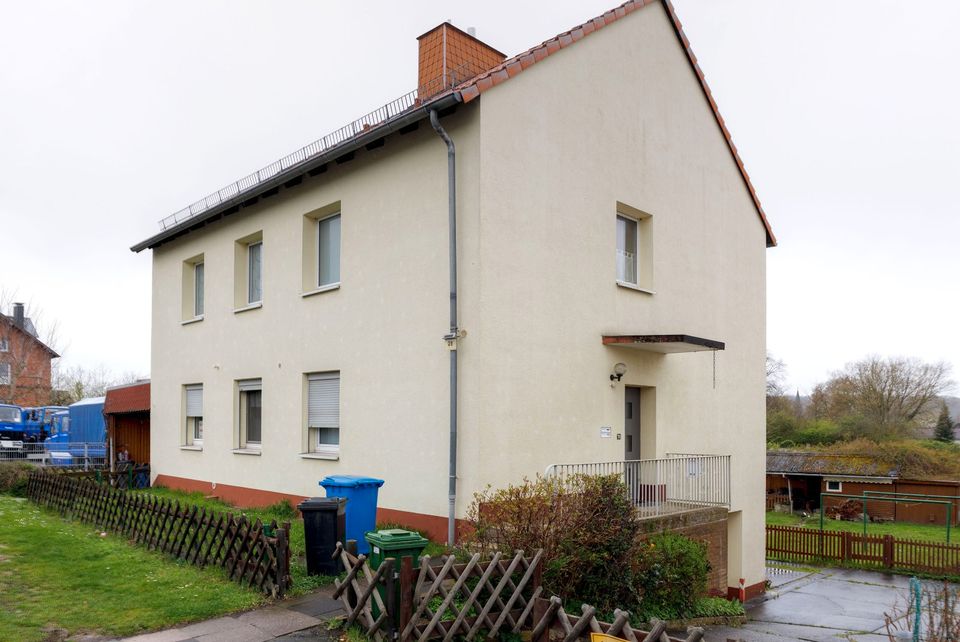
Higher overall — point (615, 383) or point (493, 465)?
point (615, 383)

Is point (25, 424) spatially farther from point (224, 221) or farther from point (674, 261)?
point (674, 261)

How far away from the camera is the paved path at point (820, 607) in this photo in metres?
13.5

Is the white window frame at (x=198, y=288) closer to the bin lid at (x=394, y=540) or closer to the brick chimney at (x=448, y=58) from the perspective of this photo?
the brick chimney at (x=448, y=58)

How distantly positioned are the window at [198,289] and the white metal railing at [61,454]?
7.61 m

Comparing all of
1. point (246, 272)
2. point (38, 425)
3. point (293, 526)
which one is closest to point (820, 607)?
point (293, 526)

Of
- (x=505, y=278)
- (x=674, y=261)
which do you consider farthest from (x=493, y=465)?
(x=674, y=261)

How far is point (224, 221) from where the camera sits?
56.9 feet

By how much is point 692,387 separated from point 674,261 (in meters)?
2.62

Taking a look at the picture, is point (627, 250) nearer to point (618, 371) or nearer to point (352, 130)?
point (618, 371)

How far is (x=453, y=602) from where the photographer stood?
23.2 ft

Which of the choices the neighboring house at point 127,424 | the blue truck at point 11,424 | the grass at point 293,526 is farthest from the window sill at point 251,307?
the blue truck at point 11,424

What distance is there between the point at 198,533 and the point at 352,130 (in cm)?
742

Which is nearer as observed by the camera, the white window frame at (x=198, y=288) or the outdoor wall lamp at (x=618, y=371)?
the outdoor wall lamp at (x=618, y=371)

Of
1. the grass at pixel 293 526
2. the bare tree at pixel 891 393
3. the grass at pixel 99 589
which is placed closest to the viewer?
the grass at pixel 99 589
